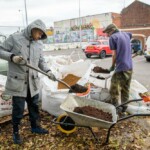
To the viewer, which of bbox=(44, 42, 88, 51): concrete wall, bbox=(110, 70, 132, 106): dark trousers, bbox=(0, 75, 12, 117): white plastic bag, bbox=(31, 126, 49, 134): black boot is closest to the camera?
bbox=(31, 126, 49, 134): black boot

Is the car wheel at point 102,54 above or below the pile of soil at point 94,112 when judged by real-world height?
below

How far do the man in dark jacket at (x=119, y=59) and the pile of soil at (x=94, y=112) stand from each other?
109cm

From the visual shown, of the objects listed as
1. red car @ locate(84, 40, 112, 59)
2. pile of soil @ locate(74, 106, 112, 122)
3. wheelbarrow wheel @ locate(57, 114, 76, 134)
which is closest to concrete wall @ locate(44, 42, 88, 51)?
red car @ locate(84, 40, 112, 59)

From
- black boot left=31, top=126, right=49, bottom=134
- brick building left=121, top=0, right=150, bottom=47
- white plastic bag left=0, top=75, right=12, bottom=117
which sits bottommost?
black boot left=31, top=126, right=49, bottom=134

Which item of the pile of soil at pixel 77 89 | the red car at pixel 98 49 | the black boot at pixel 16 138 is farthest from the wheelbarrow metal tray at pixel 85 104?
the red car at pixel 98 49

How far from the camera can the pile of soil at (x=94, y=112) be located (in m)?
3.35

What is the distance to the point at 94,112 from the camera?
343 cm

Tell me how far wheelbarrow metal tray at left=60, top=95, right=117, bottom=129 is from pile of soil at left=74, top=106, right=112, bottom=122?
88 millimetres

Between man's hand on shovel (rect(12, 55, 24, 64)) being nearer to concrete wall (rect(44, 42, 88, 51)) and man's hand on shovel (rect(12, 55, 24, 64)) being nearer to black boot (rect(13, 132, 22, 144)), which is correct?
black boot (rect(13, 132, 22, 144))

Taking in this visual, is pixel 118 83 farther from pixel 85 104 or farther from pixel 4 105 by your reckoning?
pixel 4 105

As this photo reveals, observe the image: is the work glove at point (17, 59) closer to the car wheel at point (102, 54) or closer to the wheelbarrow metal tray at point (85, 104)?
the wheelbarrow metal tray at point (85, 104)

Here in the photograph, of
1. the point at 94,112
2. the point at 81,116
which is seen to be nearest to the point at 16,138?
the point at 81,116

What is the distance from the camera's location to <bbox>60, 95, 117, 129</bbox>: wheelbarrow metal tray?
3135 millimetres

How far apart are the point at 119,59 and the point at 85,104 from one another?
1.21m
